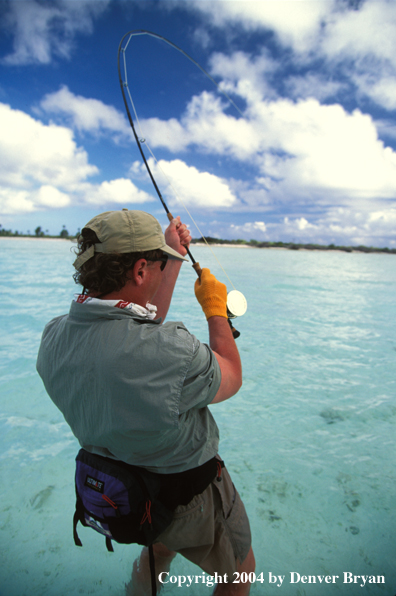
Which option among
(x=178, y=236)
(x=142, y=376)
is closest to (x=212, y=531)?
(x=142, y=376)

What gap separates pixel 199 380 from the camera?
1104 millimetres

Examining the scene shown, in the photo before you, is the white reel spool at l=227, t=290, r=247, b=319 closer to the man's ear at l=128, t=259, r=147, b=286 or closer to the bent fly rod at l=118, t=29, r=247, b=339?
the bent fly rod at l=118, t=29, r=247, b=339

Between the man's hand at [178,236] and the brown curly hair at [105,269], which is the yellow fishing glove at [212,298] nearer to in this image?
the man's hand at [178,236]

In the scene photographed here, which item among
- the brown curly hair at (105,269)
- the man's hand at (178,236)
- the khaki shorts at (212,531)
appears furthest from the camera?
the man's hand at (178,236)

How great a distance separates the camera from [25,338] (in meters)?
6.49

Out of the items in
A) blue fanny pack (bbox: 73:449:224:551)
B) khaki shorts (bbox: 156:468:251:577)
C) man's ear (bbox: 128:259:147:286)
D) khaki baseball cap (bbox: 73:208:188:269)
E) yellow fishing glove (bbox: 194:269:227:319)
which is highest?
khaki baseball cap (bbox: 73:208:188:269)

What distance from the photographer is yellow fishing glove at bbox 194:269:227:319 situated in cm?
155

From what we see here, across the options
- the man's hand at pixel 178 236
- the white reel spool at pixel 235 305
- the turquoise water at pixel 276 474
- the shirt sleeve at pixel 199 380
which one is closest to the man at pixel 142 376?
the shirt sleeve at pixel 199 380

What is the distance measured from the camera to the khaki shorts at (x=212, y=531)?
139cm

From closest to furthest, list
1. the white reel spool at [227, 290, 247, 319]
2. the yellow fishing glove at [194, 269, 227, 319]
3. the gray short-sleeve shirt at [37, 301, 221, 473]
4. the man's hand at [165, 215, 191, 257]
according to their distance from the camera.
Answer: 1. the gray short-sleeve shirt at [37, 301, 221, 473]
2. the yellow fishing glove at [194, 269, 227, 319]
3. the man's hand at [165, 215, 191, 257]
4. the white reel spool at [227, 290, 247, 319]

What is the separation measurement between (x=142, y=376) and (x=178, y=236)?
1017mm

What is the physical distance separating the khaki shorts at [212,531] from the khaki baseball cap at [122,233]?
1.02 metres

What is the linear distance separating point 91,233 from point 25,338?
6.09m

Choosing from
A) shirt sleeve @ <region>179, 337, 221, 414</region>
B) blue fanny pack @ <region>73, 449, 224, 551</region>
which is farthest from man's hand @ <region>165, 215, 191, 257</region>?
blue fanny pack @ <region>73, 449, 224, 551</region>
